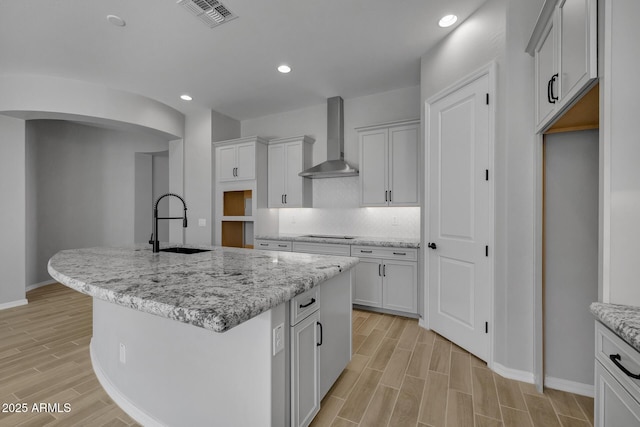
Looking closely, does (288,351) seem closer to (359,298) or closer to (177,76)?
(359,298)

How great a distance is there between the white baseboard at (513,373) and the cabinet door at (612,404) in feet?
3.13

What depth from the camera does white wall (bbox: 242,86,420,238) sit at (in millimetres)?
3785

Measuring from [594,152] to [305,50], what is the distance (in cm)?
255

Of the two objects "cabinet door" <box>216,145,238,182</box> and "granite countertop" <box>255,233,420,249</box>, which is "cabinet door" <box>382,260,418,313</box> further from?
"cabinet door" <box>216,145,238,182</box>

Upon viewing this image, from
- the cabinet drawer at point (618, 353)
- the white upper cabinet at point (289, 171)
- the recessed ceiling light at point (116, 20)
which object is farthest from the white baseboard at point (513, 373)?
the recessed ceiling light at point (116, 20)

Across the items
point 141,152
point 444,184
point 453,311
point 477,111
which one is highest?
point 141,152

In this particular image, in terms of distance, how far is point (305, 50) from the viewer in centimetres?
291

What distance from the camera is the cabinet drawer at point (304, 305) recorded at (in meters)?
1.34

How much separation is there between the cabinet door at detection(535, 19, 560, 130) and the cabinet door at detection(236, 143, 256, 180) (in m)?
3.42

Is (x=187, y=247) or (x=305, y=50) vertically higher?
(x=305, y=50)

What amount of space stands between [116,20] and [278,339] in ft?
9.72

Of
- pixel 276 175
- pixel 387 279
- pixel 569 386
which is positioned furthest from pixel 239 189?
pixel 569 386

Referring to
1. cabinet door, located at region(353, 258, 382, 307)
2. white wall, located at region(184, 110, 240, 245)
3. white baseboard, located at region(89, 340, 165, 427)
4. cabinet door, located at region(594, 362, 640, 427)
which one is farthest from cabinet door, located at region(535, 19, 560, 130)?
white wall, located at region(184, 110, 240, 245)

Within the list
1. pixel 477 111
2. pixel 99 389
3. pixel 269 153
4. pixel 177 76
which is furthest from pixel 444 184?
pixel 177 76
